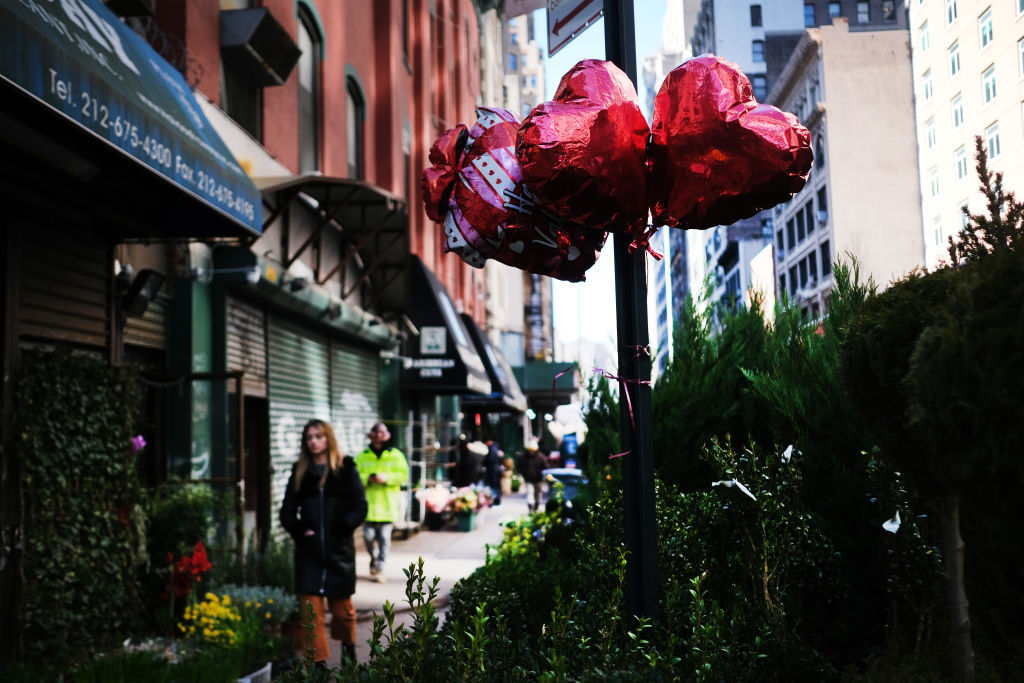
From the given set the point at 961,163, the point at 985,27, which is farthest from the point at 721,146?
the point at 961,163

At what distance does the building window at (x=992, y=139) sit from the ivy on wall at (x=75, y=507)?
6010 mm

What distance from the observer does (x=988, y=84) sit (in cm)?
367

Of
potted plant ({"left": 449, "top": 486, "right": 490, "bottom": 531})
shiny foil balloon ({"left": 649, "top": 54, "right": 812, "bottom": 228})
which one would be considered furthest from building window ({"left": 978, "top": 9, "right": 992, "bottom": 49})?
potted plant ({"left": 449, "top": 486, "right": 490, "bottom": 531})

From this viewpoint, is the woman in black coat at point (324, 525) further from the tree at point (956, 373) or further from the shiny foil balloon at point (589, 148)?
the tree at point (956, 373)

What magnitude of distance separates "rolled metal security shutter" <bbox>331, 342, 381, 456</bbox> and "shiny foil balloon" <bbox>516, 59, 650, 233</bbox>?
1405cm

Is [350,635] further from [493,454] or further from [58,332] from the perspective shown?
[493,454]

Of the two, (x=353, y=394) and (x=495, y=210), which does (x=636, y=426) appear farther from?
(x=353, y=394)

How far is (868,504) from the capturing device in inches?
172

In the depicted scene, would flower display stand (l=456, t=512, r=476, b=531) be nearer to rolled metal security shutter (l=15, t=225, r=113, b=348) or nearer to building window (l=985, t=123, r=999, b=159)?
rolled metal security shutter (l=15, t=225, r=113, b=348)

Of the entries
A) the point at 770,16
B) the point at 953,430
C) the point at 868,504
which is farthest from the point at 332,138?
the point at 953,430

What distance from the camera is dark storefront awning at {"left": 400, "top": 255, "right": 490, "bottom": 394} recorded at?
19.7 metres

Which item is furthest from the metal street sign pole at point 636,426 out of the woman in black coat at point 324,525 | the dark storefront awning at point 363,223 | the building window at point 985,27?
the dark storefront awning at point 363,223

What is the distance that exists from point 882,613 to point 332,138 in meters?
13.6

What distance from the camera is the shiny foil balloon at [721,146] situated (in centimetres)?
300
